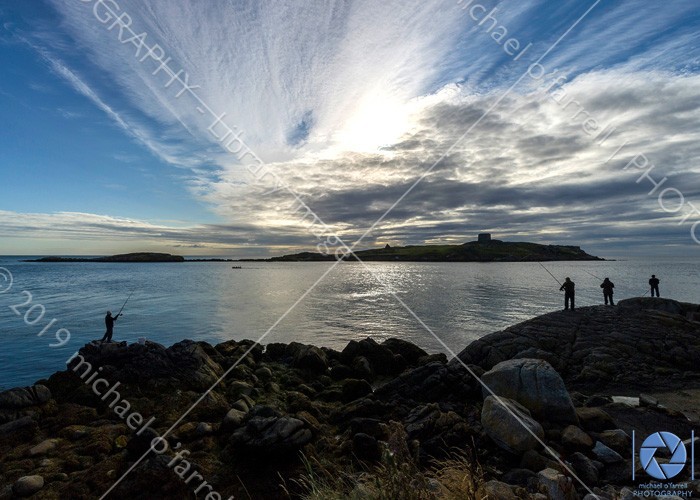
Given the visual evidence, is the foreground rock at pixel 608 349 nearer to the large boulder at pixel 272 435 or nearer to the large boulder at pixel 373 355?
the large boulder at pixel 373 355

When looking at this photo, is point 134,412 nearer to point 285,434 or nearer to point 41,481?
point 41,481

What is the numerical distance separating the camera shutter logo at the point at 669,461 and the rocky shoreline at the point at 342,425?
279 mm

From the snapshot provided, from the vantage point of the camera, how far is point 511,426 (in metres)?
8.69

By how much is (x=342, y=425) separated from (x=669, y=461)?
7971 mm

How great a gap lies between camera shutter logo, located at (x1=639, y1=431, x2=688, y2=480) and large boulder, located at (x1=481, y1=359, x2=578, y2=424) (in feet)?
5.35

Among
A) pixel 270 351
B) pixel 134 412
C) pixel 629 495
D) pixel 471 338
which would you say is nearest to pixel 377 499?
pixel 629 495

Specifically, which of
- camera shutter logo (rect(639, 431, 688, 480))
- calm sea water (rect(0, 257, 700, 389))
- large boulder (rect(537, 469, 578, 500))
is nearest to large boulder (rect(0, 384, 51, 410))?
calm sea water (rect(0, 257, 700, 389))

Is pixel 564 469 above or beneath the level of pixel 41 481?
above

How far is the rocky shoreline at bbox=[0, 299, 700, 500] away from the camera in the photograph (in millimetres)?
7118

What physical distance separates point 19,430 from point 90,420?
1.63 meters

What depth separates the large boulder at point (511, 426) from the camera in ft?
27.6

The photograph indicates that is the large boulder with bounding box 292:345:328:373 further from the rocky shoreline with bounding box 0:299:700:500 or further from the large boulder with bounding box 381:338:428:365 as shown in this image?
the large boulder with bounding box 381:338:428:365

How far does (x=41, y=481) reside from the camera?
7.66 m

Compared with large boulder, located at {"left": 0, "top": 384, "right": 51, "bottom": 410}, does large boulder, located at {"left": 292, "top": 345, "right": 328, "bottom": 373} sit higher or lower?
lower
